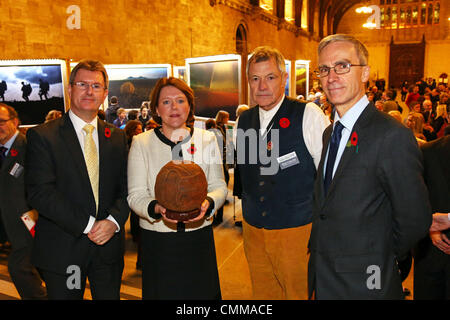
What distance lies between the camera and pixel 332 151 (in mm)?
1946

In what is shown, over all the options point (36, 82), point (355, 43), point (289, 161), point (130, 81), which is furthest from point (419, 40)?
point (355, 43)

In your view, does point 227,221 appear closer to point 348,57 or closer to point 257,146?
point 257,146

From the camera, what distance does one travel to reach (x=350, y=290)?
182 cm

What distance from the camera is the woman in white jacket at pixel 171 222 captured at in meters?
2.43

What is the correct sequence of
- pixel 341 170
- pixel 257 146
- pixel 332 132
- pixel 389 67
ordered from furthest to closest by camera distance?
pixel 389 67
pixel 257 146
pixel 332 132
pixel 341 170

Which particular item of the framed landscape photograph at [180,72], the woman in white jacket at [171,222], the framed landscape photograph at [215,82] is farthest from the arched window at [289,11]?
the woman in white jacket at [171,222]

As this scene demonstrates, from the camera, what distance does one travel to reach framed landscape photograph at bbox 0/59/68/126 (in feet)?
23.5

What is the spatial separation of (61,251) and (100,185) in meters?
0.48

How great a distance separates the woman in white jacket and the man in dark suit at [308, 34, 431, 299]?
0.82 meters

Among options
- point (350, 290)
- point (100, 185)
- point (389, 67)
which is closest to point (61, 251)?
point (100, 185)

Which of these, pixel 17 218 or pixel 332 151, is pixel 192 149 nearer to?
pixel 332 151

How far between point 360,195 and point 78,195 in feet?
5.63

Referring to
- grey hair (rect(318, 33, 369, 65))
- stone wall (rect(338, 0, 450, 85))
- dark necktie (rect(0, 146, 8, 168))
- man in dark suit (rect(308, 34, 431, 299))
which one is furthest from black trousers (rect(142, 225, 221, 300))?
stone wall (rect(338, 0, 450, 85))
